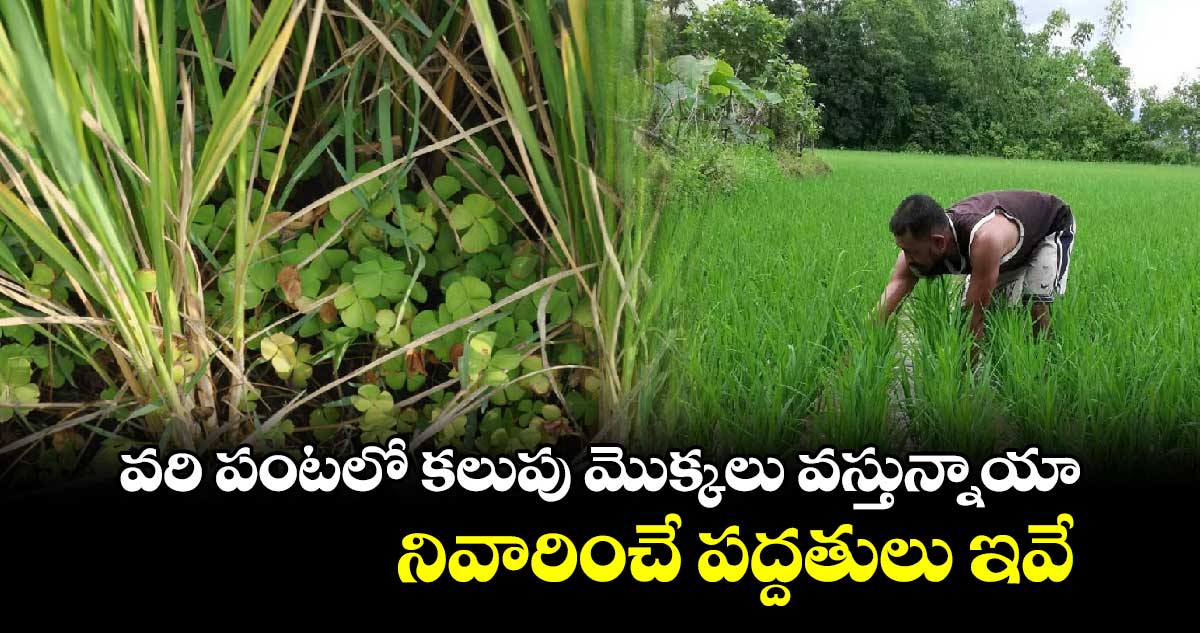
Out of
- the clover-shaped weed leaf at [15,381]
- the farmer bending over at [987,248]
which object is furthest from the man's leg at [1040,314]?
the clover-shaped weed leaf at [15,381]

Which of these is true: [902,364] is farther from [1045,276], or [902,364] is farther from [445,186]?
[445,186]

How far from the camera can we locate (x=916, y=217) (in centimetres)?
227

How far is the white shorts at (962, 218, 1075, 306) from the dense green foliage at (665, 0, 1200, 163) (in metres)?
13.3

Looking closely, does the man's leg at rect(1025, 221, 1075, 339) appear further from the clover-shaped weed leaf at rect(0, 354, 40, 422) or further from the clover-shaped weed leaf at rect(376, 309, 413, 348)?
the clover-shaped weed leaf at rect(0, 354, 40, 422)

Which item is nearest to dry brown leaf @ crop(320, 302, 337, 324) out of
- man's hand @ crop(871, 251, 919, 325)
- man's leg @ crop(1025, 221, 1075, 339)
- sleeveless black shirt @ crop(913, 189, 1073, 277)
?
man's hand @ crop(871, 251, 919, 325)

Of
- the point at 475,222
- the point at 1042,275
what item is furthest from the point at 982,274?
the point at 475,222

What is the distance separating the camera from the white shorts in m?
2.63

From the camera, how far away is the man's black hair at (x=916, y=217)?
2.26 m

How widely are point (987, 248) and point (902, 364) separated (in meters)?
0.63

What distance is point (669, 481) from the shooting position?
992 millimetres

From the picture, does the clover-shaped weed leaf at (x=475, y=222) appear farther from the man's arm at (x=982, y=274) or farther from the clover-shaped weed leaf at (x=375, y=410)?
the man's arm at (x=982, y=274)

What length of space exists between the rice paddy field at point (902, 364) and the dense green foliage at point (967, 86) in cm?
1342

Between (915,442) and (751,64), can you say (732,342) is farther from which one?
(751,64)

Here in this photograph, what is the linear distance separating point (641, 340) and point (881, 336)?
51.6 inches
